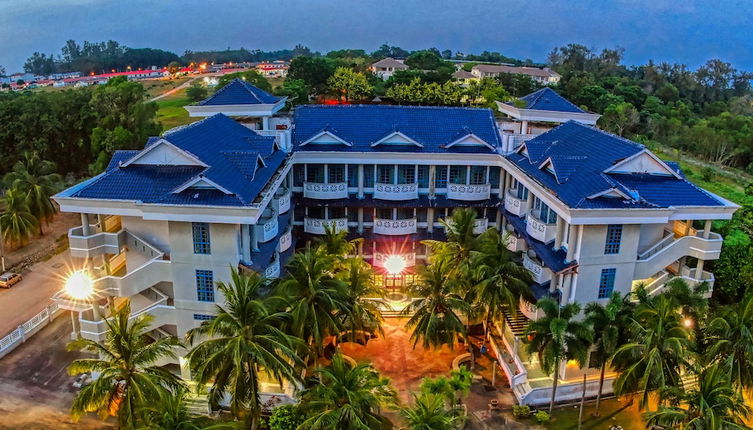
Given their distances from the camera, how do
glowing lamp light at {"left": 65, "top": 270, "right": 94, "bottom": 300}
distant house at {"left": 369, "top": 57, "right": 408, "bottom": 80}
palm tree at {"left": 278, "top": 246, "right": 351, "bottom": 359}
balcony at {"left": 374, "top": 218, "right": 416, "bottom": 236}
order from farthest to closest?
distant house at {"left": 369, "top": 57, "right": 408, "bottom": 80}
balcony at {"left": 374, "top": 218, "right": 416, "bottom": 236}
glowing lamp light at {"left": 65, "top": 270, "right": 94, "bottom": 300}
palm tree at {"left": 278, "top": 246, "right": 351, "bottom": 359}

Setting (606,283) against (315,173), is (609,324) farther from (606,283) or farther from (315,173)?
(315,173)

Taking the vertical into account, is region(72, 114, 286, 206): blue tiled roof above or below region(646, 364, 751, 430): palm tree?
above

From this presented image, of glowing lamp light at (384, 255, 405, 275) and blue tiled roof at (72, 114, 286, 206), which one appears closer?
blue tiled roof at (72, 114, 286, 206)

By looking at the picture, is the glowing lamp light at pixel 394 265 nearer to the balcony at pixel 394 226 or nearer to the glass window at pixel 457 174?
the balcony at pixel 394 226

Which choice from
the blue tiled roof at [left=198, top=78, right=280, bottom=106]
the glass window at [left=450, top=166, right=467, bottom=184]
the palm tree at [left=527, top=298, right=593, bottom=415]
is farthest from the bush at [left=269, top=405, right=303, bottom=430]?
the blue tiled roof at [left=198, top=78, right=280, bottom=106]

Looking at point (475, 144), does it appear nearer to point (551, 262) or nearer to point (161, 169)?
point (551, 262)

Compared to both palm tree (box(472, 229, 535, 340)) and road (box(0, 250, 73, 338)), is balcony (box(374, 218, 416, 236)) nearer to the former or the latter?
palm tree (box(472, 229, 535, 340))
